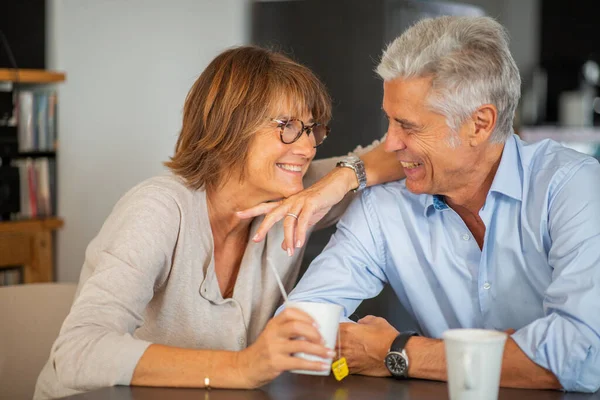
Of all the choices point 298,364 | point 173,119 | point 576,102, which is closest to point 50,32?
point 173,119

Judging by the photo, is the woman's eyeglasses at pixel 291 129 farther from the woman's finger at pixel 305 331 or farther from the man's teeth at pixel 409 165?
the woman's finger at pixel 305 331

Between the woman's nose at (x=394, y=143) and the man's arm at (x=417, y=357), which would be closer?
the man's arm at (x=417, y=357)

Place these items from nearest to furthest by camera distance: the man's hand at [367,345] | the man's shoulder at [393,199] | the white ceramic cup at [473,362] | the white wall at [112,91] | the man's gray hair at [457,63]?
the white ceramic cup at [473,362] → the man's hand at [367,345] → the man's gray hair at [457,63] → the man's shoulder at [393,199] → the white wall at [112,91]

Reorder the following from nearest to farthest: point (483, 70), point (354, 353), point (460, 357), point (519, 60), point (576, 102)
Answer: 1. point (460, 357)
2. point (354, 353)
3. point (483, 70)
4. point (576, 102)
5. point (519, 60)

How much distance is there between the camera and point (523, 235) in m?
1.76

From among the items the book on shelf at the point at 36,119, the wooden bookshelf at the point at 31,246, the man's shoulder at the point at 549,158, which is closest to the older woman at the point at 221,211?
the man's shoulder at the point at 549,158

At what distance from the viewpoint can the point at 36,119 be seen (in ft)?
13.7

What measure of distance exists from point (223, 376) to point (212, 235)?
1.86 feet

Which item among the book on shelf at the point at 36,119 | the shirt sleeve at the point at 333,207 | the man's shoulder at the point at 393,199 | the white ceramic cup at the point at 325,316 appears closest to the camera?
the white ceramic cup at the point at 325,316

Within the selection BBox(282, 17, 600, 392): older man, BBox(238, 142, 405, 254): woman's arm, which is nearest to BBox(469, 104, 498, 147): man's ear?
BBox(282, 17, 600, 392): older man

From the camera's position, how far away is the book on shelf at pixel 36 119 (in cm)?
410

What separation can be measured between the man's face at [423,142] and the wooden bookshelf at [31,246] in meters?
2.70

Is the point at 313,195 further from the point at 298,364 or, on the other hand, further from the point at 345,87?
the point at 345,87

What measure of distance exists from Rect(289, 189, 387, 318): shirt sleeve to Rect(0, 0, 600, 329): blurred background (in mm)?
1896
